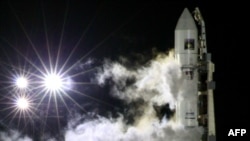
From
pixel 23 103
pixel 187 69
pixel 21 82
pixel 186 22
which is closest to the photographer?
pixel 187 69

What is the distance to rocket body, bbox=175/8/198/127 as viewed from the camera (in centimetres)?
3072

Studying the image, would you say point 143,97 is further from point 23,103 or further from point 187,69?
point 23,103

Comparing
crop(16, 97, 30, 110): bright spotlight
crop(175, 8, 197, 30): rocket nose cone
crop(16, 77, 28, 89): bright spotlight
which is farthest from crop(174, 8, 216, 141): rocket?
crop(16, 77, 28, 89): bright spotlight

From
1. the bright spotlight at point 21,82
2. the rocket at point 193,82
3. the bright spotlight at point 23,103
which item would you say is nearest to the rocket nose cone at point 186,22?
the rocket at point 193,82

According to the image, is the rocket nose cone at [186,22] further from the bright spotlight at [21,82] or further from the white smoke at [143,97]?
the bright spotlight at [21,82]

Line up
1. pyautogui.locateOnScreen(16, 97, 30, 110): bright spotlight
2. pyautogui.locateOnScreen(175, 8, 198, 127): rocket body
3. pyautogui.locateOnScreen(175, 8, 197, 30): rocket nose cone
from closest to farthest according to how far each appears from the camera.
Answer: pyautogui.locateOnScreen(175, 8, 198, 127): rocket body → pyautogui.locateOnScreen(175, 8, 197, 30): rocket nose cone → pyautogui.locateOnScreen(16, 97, 30, 110): bright spotlight

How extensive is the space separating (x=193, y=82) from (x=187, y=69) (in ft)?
2.88

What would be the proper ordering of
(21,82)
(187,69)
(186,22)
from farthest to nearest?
(21,82) < (186,22) < (187,69)

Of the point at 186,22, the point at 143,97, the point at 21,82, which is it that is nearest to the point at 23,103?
the point at 21,82

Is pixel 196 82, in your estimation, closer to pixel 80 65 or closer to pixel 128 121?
pixel 128 121

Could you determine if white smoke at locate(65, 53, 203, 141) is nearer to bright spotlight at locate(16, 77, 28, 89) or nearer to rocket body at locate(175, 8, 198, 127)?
rocket body at locate(175, 8, 198, 127)

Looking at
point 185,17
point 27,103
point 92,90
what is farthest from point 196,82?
point 27,103

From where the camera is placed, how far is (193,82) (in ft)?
103

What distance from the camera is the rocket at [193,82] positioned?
30.8 m
